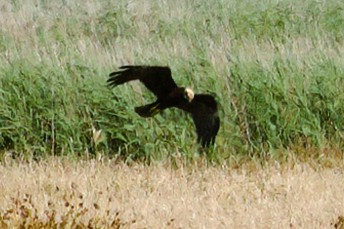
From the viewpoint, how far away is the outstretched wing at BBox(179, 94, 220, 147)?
19.4ft

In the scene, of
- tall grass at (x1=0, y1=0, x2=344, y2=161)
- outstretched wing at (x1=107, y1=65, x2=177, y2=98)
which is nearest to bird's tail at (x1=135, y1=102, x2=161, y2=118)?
outstretched wing at (x1=107, y1=65, x2=177, y2=98)

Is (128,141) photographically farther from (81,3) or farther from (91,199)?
(81,3)

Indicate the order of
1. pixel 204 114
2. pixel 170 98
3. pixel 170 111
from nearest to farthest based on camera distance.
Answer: pixel 170 98
pixel 204 114
pixel 170 111

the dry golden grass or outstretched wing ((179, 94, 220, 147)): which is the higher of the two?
outstretched wing ((179, 94, 220, 147))

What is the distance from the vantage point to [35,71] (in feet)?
26.7

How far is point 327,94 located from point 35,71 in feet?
7.28

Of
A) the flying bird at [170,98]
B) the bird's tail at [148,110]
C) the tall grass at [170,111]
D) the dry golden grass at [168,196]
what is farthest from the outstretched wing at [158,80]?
the tall grass at [170,111]

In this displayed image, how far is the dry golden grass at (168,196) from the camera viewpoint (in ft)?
18.7

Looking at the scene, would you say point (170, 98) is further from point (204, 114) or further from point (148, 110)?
point (204, 114)

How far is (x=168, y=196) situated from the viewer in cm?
634

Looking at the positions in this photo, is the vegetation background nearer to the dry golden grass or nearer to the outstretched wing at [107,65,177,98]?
the dry golden grass

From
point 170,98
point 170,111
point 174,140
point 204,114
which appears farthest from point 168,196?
point 170,111

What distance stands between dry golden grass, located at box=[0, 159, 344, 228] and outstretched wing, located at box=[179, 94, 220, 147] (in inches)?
15.7

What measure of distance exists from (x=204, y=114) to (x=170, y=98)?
539mm
